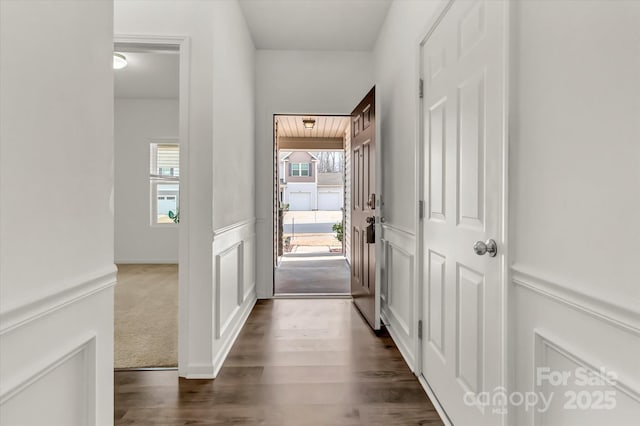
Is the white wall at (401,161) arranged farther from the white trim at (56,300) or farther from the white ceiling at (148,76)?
the white ceiling at (148,76)

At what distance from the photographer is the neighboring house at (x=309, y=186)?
53.2 ft

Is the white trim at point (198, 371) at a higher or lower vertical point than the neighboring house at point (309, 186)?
lower

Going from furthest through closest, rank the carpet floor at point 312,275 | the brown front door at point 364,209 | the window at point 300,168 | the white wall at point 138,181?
the window at point 300,168 → the white wall at point 138,181 → the carpet floor at point 312,275 → the brown front door at point 364,209

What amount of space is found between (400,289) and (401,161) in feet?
3.18

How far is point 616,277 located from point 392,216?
2029 millimetres

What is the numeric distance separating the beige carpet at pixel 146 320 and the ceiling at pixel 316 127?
2.91 metres

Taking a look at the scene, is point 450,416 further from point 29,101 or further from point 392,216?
point 29,101

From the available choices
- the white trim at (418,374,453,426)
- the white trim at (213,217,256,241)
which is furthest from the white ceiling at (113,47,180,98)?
the white trim at (418,374,453,426)

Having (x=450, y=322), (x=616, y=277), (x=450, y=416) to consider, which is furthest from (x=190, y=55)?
(x=450, y=416)

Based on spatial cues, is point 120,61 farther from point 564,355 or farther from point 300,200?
point 300,200

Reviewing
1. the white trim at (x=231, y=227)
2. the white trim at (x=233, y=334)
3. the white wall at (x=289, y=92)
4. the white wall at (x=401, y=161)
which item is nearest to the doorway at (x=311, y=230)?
the white wall at (x=289, y=92)

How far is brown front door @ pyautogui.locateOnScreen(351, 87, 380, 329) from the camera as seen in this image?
2859 millimetres

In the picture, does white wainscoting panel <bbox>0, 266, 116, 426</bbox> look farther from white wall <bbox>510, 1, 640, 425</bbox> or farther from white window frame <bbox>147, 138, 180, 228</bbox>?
white window frame <bbox>147, 138, 180, 228</bbox>

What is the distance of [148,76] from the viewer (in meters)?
4.82
